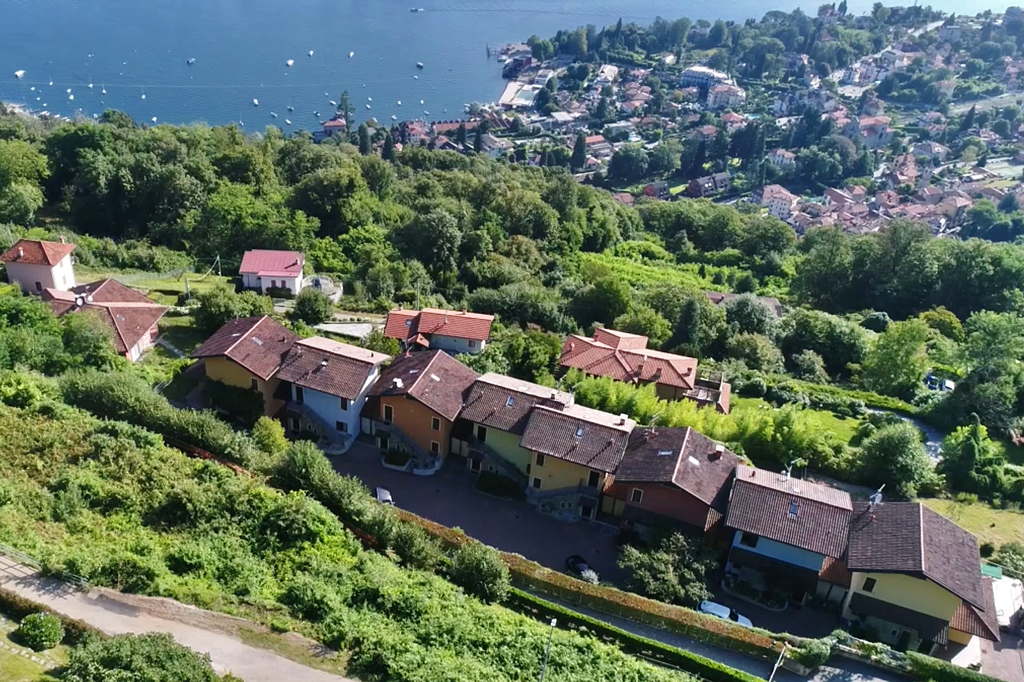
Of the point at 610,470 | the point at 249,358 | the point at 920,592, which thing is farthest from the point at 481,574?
the point at 249,358

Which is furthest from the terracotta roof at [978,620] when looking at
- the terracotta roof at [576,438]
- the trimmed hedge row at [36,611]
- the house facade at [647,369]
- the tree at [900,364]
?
the trimmed hedge row at [36,611]

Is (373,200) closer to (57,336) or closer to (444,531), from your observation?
(57,336)

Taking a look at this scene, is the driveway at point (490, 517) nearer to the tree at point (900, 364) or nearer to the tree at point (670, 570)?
the tree at point (670, 570)

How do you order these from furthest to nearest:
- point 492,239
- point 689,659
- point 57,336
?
point 492,239 → point 57,336 → point 689,659

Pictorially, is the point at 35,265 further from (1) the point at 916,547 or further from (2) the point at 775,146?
(2) the point at 775,146

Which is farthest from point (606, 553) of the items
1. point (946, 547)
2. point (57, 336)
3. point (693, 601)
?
point (57, 336)

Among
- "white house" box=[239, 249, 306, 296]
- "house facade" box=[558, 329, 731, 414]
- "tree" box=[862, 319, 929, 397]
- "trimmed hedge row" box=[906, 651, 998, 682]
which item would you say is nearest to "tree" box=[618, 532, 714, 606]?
"trimmed hedge row" box=[906, 651, 998, 682]
